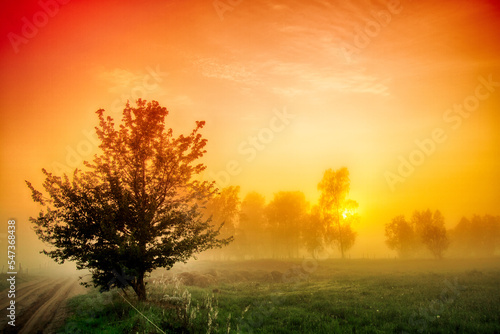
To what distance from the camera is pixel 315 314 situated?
12805 mm

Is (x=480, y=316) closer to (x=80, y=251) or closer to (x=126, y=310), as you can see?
(x=126, y=310)

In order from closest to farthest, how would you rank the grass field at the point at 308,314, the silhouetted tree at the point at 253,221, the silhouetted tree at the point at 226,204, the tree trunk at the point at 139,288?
1. the grass field at the point at 308,314
2. the tree trunk at the point at 139,288
3. the silhouetted tree at the point at 226,204
4. the silhouetted tree at the point at 253,221

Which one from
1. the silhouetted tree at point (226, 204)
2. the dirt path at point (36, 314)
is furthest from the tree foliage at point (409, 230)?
the dirt path at point (36, 314)

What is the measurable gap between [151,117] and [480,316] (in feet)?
61.4

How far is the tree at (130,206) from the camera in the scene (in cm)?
1117

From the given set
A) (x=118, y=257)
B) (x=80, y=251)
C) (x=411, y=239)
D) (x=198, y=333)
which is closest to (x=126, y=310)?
(x=118, y=257)

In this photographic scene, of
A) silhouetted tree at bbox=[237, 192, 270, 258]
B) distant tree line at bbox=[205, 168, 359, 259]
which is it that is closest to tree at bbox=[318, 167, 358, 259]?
distant tree line at bbox=[205, 168, 359, 259]

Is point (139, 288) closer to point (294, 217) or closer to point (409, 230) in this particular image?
point (294, 217)

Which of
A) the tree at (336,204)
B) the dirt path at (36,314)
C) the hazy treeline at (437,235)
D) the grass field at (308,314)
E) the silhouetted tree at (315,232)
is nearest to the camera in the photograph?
the grass field at (308,314)

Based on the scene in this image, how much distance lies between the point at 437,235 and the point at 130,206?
61707 mm

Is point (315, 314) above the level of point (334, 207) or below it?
below

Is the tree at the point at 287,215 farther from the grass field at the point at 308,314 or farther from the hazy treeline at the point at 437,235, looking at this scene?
the grass field at the point at 308,314

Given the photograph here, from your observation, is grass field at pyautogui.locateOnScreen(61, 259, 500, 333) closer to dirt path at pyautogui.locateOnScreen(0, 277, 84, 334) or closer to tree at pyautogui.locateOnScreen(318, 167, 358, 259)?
dirt path at pyautogui.locateOnScreen(0, 277, 84, 334)

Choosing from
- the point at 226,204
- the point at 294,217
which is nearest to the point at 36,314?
the point at 226,204
